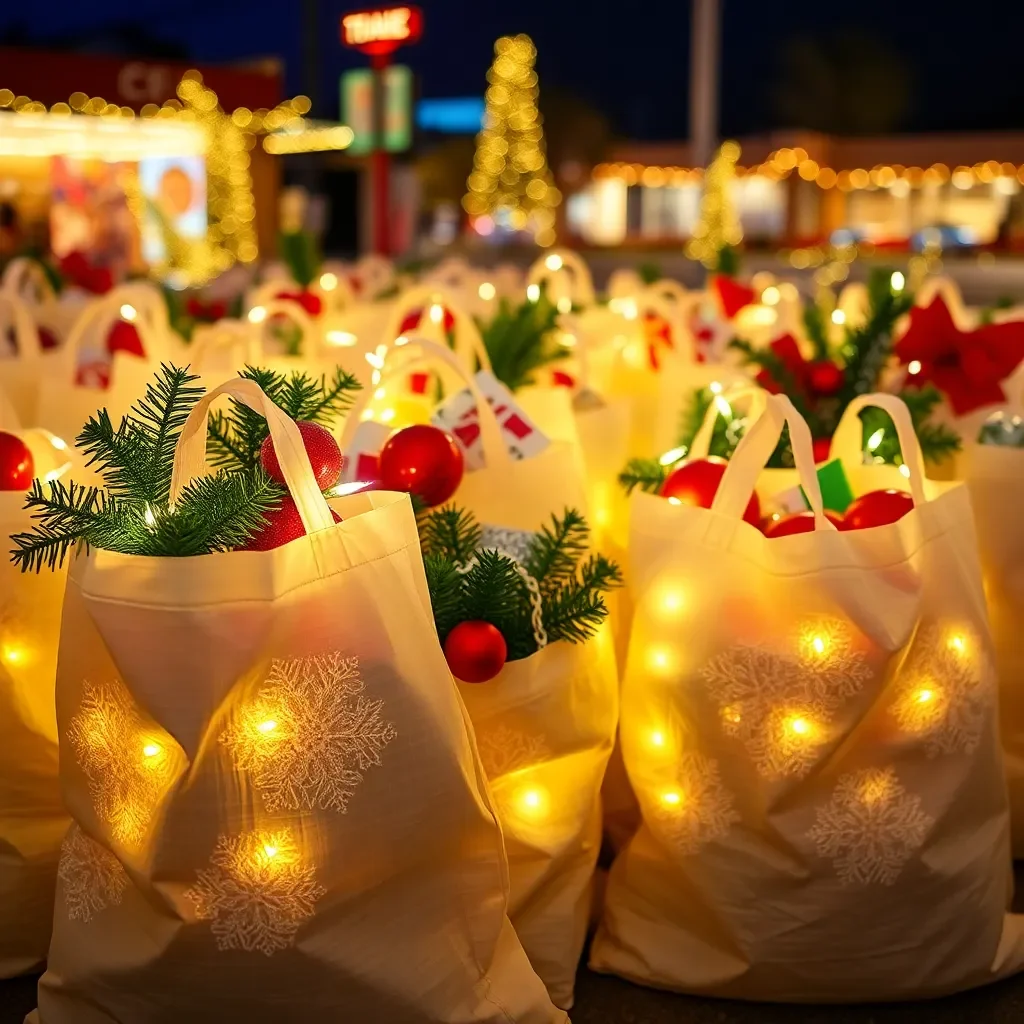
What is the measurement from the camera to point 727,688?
5.99 ft

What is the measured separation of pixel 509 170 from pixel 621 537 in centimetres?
1623

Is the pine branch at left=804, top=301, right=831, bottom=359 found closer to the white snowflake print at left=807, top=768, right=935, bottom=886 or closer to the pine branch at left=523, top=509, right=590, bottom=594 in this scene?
the pine branch at left=523, top=509, right=590, bottom=594

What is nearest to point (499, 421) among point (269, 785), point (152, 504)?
point (152, 504)

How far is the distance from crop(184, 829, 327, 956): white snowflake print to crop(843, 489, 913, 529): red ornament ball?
983mm

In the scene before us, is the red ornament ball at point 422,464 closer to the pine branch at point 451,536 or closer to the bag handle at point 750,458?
the pine branch at point 451,536

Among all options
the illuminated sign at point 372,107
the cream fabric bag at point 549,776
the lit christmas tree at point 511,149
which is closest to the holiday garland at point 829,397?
the cream fabric bag at point 549,776

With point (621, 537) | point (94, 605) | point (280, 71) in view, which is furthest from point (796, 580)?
point (280, 71)

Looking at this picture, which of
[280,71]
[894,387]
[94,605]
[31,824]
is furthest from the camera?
[280,71]

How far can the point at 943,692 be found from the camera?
1.86m

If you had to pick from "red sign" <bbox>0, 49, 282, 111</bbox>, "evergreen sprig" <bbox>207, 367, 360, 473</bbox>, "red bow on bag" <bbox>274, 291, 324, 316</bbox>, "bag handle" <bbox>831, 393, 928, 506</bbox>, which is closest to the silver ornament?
"bag handle" <bbox>831, 393, 928, 506</bbox>

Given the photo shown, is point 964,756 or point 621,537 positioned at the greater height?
point 621,537

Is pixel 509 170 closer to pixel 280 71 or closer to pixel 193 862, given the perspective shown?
pixel 280 71

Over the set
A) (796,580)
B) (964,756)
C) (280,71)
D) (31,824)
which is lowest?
(31,824)

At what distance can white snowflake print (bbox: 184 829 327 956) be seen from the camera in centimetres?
148
